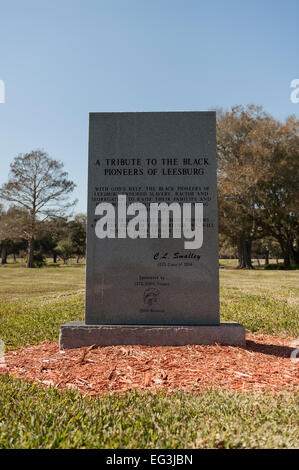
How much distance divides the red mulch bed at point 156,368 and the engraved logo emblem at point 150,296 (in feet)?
2.47

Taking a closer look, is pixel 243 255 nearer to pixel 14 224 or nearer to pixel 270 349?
pixel 14 224

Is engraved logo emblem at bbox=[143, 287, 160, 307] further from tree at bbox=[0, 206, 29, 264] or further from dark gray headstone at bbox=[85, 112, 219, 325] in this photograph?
tree at bbox=[0, 206, 29, 264]

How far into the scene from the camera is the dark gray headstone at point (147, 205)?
213 inches

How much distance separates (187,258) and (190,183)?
3.99ft

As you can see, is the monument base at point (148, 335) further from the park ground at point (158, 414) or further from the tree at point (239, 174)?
the tree at point (239, 174)

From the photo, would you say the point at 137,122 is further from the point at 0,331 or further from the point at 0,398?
the point at 0,331

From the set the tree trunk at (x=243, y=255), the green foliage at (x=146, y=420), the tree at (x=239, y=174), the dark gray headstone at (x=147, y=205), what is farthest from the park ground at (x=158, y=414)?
the tree trunk at (x=243, y=255)

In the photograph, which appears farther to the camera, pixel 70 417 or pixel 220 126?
pixel 220 126

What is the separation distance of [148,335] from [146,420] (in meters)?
2.32

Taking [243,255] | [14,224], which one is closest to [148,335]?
[243,255]

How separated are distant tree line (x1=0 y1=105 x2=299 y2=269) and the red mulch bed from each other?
28899 millimetres

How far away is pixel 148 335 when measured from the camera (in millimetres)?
5039

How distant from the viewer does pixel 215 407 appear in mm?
2988
